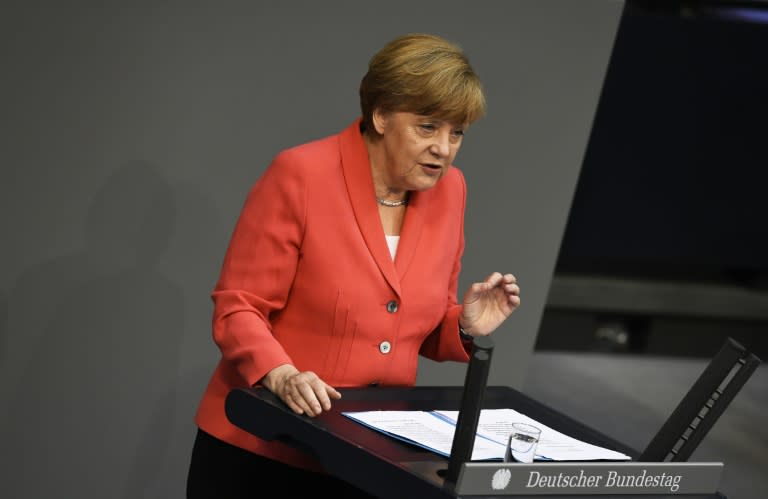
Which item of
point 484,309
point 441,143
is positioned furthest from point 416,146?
point 484,309

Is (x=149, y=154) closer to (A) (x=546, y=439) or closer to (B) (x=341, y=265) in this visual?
(B) (x=341, y=265)

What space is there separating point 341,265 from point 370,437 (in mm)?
429

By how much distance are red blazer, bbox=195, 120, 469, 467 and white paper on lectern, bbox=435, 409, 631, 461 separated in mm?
233

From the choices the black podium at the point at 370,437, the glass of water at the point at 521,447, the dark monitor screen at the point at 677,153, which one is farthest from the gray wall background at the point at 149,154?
the dark monitor screen at the point at 677,153

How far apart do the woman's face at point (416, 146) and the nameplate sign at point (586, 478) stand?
0.72 m

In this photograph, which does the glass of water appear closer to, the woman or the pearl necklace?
the woman

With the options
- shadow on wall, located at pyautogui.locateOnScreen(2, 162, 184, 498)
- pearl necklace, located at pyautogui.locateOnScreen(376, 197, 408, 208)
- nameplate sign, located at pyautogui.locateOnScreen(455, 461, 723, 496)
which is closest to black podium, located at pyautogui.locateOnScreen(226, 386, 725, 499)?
nameplate sign, located at pyautogui.locateOnScreen(455, 461, 723, 496)

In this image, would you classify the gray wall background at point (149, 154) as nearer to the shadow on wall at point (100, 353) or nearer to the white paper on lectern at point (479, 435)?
the shadow on wall at point (100, 353)

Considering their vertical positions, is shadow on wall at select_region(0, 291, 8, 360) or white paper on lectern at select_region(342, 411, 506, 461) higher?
white paper on lectern at select_region(342, 411, 506, 461)

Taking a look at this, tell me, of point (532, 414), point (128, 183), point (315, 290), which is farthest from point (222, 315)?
point (128, 183)

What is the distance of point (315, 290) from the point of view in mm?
2176

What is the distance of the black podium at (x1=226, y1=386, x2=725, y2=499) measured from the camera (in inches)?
67.2

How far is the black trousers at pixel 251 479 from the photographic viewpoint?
216cm

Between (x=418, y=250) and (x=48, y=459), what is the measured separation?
153cm
